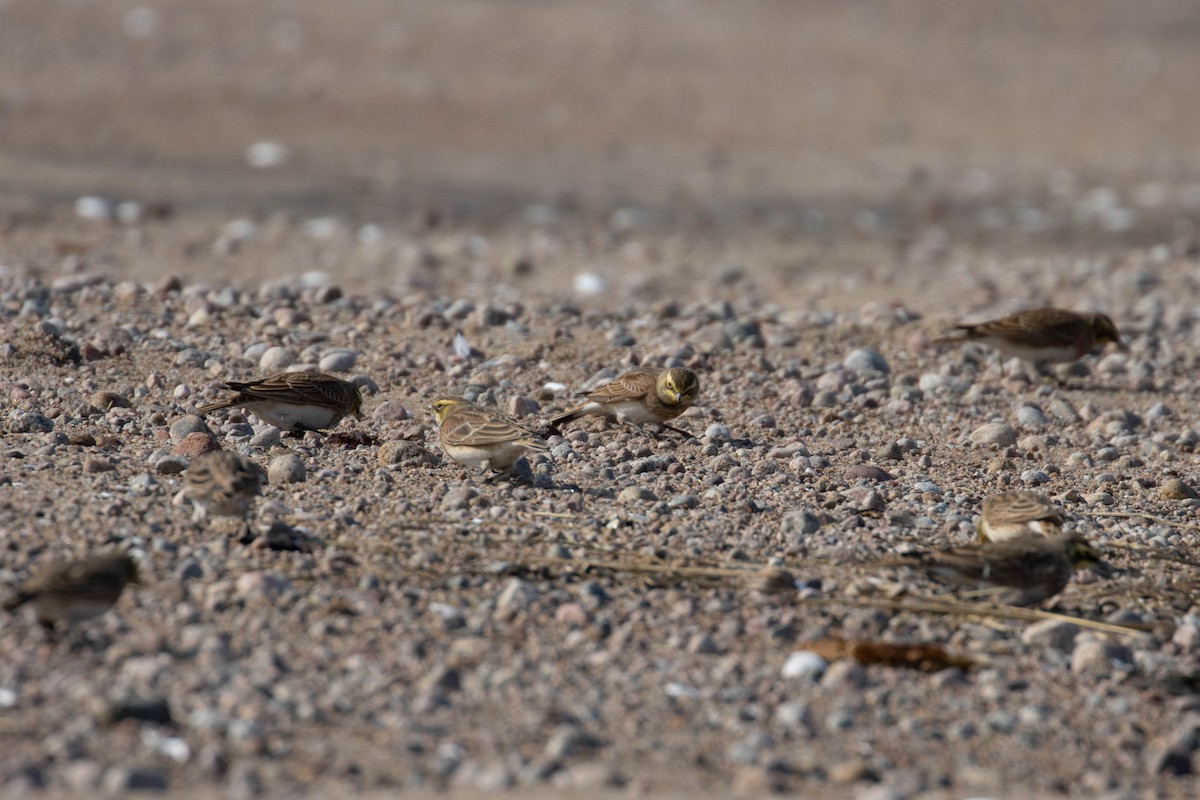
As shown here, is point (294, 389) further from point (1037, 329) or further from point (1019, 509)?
point (1037, 329)

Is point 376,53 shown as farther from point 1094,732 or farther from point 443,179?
point 1094,732

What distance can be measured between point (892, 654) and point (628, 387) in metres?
2.67

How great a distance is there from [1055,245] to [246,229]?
7.94 meters

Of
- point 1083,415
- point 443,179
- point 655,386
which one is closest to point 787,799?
point 655,386

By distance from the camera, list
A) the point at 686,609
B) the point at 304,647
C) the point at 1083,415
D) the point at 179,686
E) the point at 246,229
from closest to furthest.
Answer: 1. the point at 179,686
2. the point at 304,647
3. the point at 686,609
4. the point at 1083,415
5. the point at 246,229

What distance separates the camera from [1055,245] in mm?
14633

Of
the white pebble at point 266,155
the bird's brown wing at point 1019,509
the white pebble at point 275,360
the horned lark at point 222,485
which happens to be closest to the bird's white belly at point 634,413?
the bird's brown wing at point 1019,509

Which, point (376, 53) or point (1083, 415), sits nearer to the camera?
point (1083, 415)

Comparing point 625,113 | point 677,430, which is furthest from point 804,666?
point 625,113

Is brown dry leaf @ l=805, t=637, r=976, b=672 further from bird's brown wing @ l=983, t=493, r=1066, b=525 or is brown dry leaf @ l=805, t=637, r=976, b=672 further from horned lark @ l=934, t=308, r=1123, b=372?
horned lark @ l=934, t=308, r=1123, b=372

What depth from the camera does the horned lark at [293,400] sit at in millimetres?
6980

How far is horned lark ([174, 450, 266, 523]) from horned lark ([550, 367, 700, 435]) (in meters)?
2.22

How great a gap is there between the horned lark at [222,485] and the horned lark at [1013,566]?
2.50 m

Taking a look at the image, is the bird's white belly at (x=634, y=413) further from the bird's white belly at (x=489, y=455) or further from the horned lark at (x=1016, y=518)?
the horned lark at (x=1016, y=518)
